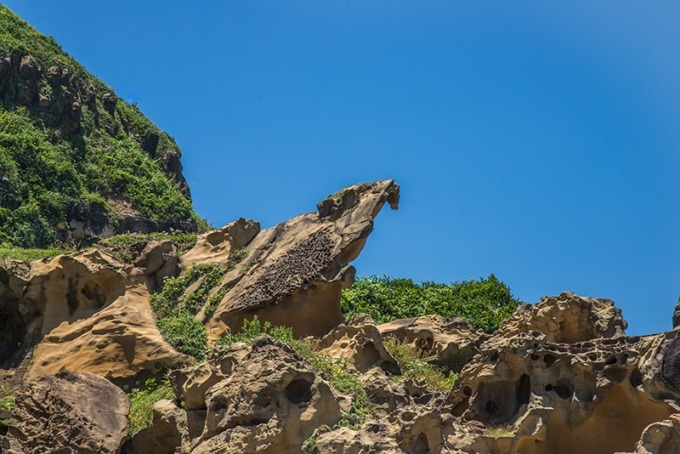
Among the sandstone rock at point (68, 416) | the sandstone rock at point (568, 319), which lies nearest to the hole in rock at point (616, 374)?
the sandstone rock at point (568, 319)

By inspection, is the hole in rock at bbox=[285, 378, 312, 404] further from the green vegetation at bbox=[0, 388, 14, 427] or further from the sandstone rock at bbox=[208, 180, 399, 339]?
the sandstone rock at bbox=[208, 180, 399, 339]

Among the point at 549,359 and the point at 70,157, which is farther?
the point at 70,157

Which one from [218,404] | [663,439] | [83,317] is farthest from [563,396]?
[83,317]

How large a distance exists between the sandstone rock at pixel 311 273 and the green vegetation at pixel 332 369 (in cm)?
50

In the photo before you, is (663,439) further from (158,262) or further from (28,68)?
(28,68)

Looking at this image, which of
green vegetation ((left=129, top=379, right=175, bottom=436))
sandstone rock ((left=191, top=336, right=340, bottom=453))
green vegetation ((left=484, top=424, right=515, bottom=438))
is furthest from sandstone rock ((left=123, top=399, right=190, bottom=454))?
green vegetation ((left=484, top=424, right=515, bottom=438))

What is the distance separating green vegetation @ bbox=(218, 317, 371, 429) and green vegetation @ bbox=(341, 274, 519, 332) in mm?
7245

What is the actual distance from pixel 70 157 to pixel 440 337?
23544mm

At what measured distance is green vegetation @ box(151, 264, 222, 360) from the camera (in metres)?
24.1

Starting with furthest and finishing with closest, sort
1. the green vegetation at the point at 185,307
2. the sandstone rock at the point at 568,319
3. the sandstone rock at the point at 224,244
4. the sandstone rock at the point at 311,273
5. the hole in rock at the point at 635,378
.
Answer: the sandstone rock at the point at 224,244, the sandstone rock at the point at 311,273, the green vegetation at the point at 185,307, the sandstone rock at the point at 568,319, the hole in rock at the point at 635,378

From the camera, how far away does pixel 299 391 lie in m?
17.1

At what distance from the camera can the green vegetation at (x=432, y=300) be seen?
1292 inches

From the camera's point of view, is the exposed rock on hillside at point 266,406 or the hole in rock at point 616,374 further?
the hole in rock at point 616,374

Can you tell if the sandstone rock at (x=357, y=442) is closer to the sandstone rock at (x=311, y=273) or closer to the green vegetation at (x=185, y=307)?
the green vegetation at (x=185, y=307)
